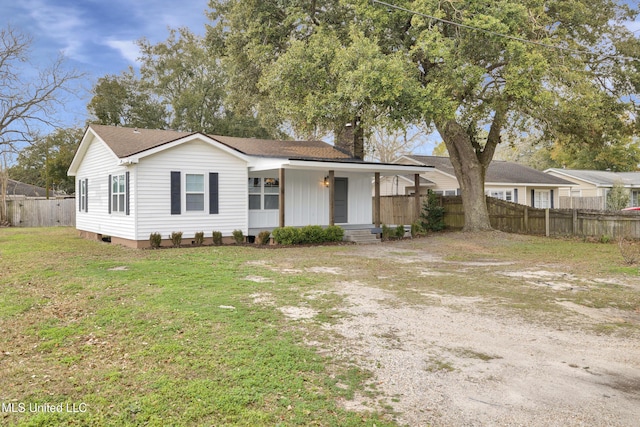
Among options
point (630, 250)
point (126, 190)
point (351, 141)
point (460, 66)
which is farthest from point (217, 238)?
point (630, 250)

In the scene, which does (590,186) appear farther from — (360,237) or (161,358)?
(161,358)

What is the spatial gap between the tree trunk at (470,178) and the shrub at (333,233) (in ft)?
20.1

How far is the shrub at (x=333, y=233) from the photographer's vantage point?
15.5 meters

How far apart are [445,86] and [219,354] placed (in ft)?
41.8

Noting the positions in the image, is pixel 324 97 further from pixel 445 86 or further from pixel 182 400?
pixel 182 400

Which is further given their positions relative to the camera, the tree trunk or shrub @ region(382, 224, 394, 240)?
the tree trunk

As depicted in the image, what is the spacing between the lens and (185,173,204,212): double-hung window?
47.3 feet

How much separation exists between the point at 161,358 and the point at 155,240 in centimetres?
988

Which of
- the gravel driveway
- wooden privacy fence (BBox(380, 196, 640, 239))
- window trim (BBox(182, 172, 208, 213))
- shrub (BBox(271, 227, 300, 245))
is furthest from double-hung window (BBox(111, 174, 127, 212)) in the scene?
wooden privacy fence (BBox(380, 196, 640, 239))

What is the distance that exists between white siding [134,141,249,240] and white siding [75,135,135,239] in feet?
1.42

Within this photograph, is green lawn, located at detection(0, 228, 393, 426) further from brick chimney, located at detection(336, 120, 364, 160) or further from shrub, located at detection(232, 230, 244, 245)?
brick chimney, located at detection(336, 120, 364, 160)

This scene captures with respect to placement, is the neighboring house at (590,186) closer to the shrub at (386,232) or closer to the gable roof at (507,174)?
the gable roof at (507,174)

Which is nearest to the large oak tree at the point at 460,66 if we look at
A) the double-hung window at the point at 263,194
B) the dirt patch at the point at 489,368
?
the double-hung window at the point at 263,194

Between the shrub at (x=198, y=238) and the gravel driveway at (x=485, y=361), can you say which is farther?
the shrub at (x=198, y=238)
